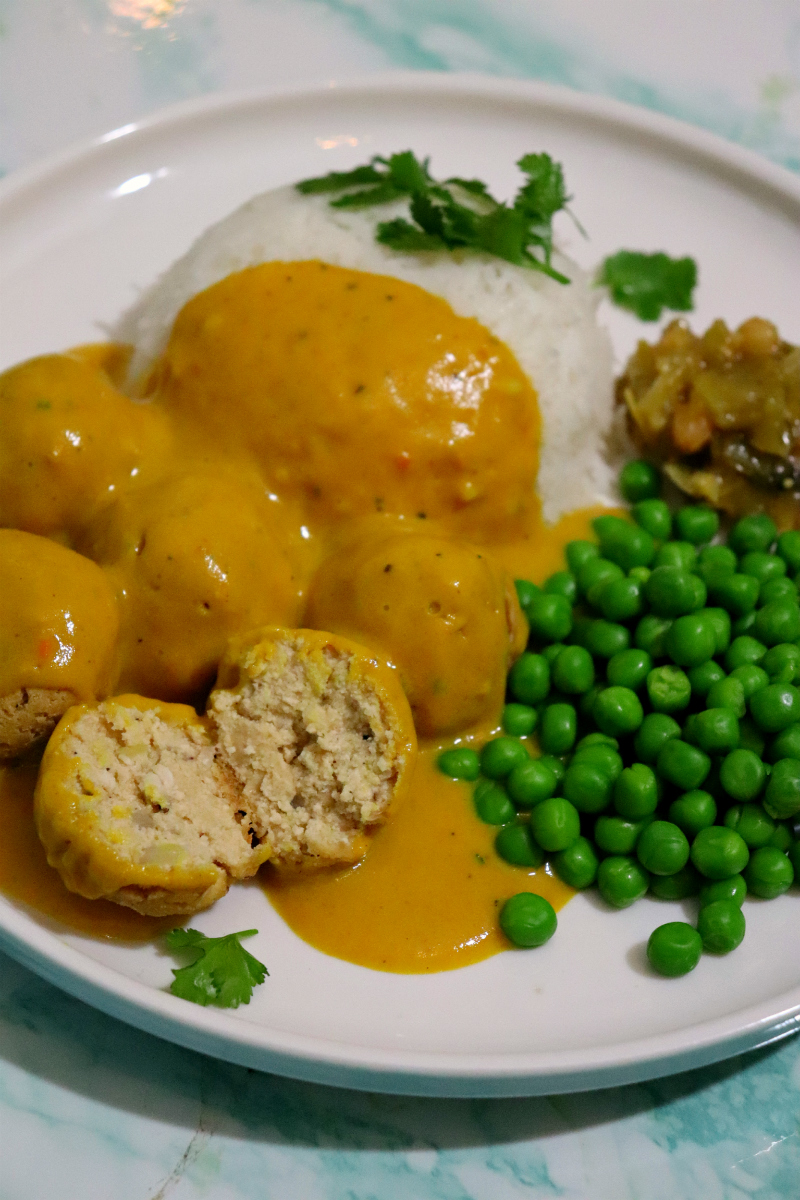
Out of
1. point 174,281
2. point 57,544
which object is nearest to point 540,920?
point 57,544

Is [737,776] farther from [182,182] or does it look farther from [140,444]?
[182,182]

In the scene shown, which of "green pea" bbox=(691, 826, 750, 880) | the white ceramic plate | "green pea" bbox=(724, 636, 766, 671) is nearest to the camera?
the white ceramic plate

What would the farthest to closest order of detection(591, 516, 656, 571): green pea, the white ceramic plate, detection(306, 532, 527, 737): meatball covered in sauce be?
detection(591, 516, 656, 571): green pea → detection(306, 532, 527, 737): meatball covered in sauce → the white ceramic plate

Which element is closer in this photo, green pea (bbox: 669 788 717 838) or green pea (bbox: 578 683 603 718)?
green pea (bbox: 669 788 717 838)

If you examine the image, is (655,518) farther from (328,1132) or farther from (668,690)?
(328,1132)

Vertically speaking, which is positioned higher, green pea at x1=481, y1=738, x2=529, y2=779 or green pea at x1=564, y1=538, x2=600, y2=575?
green pea at x1=564, y1=538, x2=600, y2=575

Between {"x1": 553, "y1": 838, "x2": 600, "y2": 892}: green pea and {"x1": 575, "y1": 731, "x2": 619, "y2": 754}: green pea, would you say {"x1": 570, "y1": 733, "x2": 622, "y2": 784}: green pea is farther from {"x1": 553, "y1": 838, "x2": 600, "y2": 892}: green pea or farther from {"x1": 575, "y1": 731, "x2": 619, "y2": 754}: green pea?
{"x1": 553, "y1": 838, "x2": 600, "y2": 892}: green pea

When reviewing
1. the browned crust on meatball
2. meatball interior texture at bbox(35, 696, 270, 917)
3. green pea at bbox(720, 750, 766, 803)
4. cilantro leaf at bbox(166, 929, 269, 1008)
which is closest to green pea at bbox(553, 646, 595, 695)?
green pea at bbox(720, 750, 766, 803)
